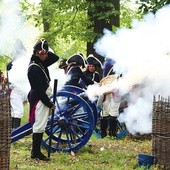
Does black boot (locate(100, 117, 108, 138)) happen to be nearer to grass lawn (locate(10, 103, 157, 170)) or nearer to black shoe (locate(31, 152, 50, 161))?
grass lawn (locate(10, 103, 157, 170))

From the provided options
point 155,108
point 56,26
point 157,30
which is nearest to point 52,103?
point 155,108

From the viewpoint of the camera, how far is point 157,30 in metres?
8.24

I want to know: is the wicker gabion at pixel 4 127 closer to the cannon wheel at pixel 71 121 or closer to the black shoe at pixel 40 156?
the black shoe at pixel 40 156

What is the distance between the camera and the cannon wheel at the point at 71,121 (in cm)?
813

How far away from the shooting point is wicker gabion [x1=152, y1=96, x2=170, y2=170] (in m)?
6.81

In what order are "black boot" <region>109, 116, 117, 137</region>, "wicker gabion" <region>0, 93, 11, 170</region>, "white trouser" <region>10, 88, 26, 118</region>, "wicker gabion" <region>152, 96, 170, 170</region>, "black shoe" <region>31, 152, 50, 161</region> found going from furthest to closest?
1. "white trouser" <region>10, 88, 26, 118</region>
2. "black boot" <region>109, 116, 117, 137</region>
3. "black shoe" <region>31, 152, 50, 161</region>
4. "wicker gabion" <region>152, 96, 170, 170</region>
5. "wicker gabion" <region>0, 93, 11, 170</region>

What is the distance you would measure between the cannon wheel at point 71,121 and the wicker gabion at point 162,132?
4.72ft

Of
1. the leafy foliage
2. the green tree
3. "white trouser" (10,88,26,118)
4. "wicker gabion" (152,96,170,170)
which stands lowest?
"wicker gabion" (152,96,170,170)

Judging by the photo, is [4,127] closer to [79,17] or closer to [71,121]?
[71,121]

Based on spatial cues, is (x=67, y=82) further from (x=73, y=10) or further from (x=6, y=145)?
(x=73, y=10)

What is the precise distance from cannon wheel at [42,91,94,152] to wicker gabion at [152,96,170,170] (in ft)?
4.72

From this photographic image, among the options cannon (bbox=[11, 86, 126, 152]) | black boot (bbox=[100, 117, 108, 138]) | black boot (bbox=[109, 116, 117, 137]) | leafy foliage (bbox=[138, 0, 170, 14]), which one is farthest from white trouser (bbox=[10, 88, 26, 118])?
leafy foliage (bbox=[138, 0, 170, 14])

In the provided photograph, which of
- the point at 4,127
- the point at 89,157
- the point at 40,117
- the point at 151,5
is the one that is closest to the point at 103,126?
the point at 89,157

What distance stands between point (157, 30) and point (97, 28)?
580 cm
